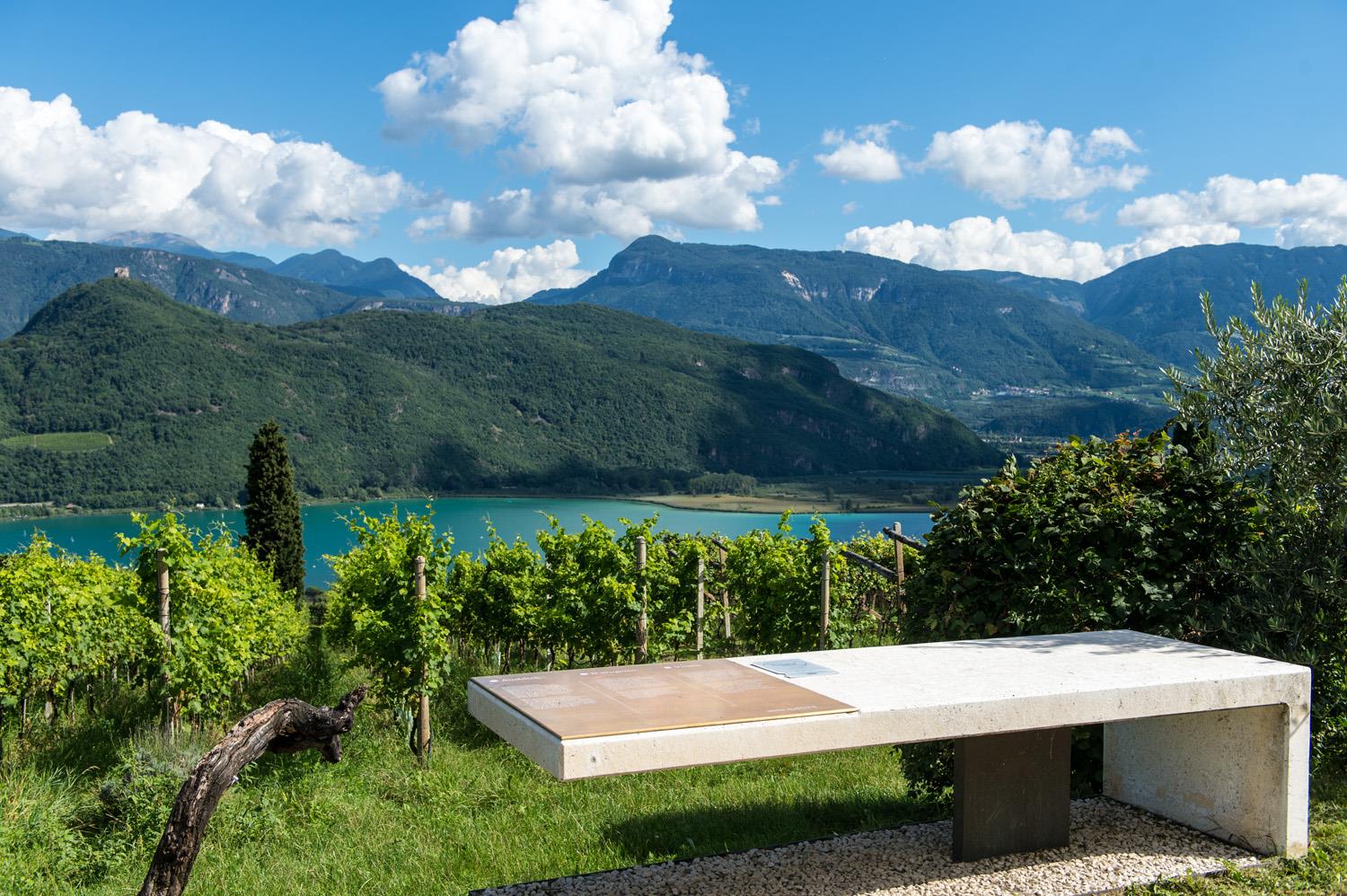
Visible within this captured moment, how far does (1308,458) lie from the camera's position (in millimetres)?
5688

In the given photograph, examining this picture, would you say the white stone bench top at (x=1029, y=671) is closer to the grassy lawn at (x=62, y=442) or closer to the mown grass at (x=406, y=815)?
the mown grass at (x=406, y=815)

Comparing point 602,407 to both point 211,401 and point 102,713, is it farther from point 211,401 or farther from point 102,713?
point 102,713

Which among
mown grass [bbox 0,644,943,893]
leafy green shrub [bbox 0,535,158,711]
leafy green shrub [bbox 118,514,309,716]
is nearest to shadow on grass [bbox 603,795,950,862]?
mown grass [bbox 0,644,943,893]

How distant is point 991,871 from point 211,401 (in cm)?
11609

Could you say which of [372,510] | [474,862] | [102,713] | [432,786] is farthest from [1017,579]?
[372,510]

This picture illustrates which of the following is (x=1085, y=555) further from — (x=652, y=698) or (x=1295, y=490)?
(x=652, y=698)

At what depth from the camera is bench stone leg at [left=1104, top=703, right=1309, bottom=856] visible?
4.85 m

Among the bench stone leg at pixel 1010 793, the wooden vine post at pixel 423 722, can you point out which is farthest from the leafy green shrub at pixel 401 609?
the bench stone leg at pixel 1010 793

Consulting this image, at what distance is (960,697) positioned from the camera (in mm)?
4043

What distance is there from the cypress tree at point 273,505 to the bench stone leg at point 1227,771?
17.6 meters

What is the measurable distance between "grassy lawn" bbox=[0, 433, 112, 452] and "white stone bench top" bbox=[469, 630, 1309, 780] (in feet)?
345

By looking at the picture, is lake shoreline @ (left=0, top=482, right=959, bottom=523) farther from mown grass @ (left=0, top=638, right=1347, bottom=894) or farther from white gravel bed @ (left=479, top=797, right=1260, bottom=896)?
white gravel bed @ (left=479, top=797, right=1260, bottom=896)

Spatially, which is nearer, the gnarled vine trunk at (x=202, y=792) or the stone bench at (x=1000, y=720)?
the stone bench at (x=1000, y=720)

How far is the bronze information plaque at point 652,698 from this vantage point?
3.60 m
